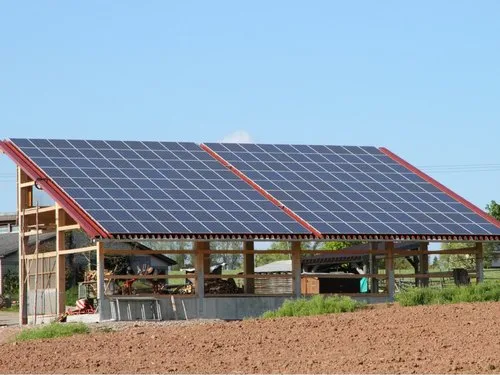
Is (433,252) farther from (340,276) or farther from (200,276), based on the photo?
(200,276)

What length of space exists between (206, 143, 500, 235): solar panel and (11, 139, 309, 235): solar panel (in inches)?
39.6

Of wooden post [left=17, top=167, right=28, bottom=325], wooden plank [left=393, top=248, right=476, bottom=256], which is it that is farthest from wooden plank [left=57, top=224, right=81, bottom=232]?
wooden plank [left=393, top=248, right=476, bottom=256]

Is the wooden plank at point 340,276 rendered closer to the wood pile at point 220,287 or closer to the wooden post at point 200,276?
the wood pile at point 220,287

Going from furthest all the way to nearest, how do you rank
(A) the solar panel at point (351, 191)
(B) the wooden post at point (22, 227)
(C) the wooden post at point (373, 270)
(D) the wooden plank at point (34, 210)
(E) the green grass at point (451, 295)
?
(C) the wooden post at point (373, 270) → (B) the wooden post at point (22, 227) → (A) the solar panel at point (351, 191) → (D) the wooden plank at point (34, 210) → (E) the green grass at point (451, 295)

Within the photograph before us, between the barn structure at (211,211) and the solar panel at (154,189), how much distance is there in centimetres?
4

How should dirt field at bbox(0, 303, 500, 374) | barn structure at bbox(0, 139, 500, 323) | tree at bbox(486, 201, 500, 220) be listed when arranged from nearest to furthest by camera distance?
dirt field at bbox(0, 303, 500, 374) < barn structure at bbox(0, 139, 500, 323) < tree at bbox(486, 201, 500, 220)

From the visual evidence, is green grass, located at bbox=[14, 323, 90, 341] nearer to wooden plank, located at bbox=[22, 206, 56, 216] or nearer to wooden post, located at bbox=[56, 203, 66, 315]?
wooden post, located at bbox=[56, 203, 66, 315]

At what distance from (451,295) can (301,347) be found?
7.73 m

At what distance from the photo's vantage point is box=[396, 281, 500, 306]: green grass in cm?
2409

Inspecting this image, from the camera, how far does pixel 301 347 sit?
17.7 metres

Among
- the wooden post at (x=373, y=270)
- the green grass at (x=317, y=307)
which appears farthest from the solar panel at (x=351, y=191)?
the green grass at (x=317, y=307)

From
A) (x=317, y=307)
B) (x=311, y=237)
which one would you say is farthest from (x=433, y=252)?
(x=317, y=307)

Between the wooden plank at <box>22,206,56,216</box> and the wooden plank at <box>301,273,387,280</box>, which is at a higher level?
the wooden plank at <box>22,206,56,216</box>

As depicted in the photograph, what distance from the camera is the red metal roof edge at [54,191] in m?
30.1
